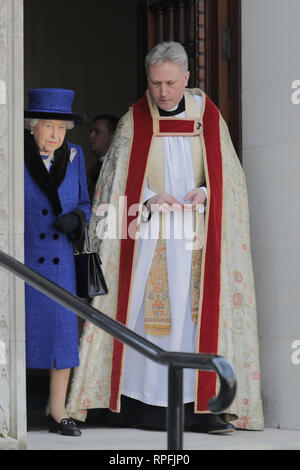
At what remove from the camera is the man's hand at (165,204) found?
5.89 meters

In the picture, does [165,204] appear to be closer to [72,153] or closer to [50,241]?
[72,153]

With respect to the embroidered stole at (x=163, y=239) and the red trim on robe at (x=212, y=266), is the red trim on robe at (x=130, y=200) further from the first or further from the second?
the red trim on robe at (x=212, y=266)

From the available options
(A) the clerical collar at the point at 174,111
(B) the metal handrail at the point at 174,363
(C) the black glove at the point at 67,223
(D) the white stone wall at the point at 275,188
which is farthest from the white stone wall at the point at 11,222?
(D) the white stone wall at the point at 275,188

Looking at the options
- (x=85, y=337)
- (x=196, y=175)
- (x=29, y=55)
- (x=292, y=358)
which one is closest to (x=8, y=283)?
(x=85, y=337)

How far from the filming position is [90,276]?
5.58 m

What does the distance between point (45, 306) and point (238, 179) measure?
1411mm

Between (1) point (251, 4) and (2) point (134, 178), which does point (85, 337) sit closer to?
(2) point (134, 178)

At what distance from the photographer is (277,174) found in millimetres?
6348

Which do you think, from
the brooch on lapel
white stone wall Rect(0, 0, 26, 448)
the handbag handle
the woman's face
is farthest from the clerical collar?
white stone wall Rect(0, 0, 26, 448)

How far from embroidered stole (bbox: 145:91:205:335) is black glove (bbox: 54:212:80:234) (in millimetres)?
702

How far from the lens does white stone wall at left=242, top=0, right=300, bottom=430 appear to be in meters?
6.22

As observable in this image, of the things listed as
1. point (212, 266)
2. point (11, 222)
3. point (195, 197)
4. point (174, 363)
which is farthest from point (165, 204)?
point (174, 363)

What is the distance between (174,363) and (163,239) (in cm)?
242

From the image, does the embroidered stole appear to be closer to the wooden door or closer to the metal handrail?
the wooden door
